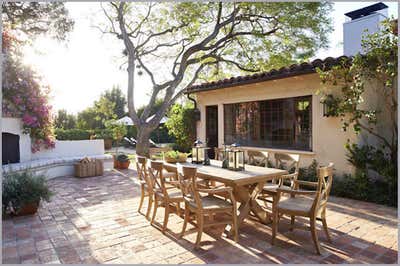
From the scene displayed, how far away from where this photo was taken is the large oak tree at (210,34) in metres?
8.73

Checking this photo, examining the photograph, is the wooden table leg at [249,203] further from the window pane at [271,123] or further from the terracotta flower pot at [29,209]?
the terracotta flower pot at [29,209]

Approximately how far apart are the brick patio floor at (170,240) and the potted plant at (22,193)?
180 mm

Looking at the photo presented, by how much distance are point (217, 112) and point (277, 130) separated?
2.79 meters

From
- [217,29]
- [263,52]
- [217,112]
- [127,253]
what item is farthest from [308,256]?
[263,52]

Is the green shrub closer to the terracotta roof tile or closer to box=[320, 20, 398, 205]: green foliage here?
the terracotta roof tile

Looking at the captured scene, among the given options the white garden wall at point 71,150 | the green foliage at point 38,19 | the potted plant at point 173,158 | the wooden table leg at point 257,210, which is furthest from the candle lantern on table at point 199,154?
the white garden wall at point 71,150

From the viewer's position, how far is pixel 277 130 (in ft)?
23.7

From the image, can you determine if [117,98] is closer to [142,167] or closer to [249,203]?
[142,167]

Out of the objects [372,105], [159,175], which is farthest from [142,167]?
[372,105]

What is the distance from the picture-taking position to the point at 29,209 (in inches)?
178

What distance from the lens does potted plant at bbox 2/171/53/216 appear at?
4.36 m

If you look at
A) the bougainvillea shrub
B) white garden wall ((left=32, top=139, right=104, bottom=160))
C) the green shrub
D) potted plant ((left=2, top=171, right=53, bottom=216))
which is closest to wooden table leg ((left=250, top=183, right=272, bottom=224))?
potted plant ((left=2, top=171, right=53, bottom=216))

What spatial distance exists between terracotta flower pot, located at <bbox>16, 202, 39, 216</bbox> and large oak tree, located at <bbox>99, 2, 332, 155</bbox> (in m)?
5.22

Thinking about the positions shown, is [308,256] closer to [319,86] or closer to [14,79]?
[319,86]
